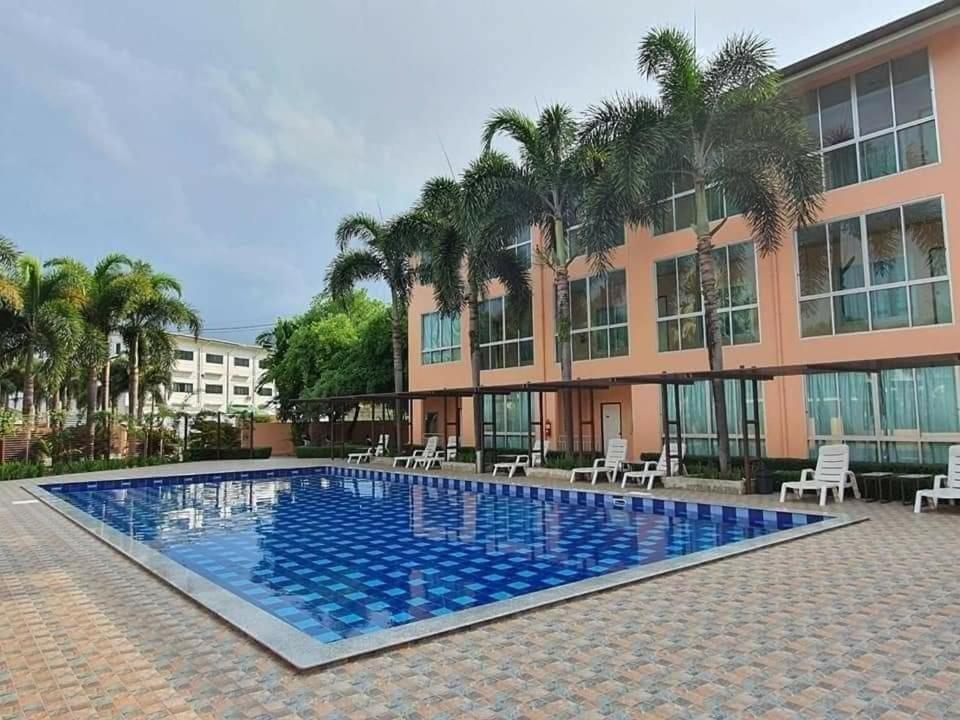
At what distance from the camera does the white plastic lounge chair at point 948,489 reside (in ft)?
30.7

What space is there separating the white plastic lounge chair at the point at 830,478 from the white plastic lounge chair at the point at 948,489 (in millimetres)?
1097

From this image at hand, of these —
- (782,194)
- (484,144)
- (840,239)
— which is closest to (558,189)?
(484,144)

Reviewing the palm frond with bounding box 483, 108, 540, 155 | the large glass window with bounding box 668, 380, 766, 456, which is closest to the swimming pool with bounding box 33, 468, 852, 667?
the large glass window with bounding box 668, 380, 766, 456

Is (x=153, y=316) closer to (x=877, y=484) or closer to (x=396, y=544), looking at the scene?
(x=396, y=544)

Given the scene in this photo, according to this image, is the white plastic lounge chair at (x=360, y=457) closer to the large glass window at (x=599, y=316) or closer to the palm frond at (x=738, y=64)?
the large glass window at (x=599, y=316)

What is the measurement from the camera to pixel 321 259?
950 inches

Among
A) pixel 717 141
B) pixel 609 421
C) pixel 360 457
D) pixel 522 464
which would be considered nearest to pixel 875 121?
pixel 717 141

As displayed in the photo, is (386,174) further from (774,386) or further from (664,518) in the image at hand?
(664,518)

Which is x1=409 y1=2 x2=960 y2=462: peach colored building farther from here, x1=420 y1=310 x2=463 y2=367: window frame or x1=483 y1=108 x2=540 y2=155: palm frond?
x1=420 y1=310 x2=463 y2=367: window frame

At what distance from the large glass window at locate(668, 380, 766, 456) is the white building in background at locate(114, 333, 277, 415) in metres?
50.8

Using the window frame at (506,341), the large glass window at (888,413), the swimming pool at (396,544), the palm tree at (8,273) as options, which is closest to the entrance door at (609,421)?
the window frame at (506,341)

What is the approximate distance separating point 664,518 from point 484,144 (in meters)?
10.6

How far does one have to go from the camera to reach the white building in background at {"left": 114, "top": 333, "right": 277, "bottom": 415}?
62469mm

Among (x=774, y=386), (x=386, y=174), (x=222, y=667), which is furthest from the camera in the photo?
(x=386, y=174)
